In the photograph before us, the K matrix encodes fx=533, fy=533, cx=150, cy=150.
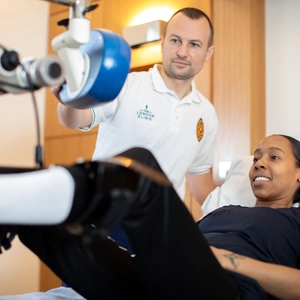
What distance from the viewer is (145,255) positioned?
105cm

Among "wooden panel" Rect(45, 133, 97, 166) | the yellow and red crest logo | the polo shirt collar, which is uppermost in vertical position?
the polo shirt collar

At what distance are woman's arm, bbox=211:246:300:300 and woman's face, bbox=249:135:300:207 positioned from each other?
0.46m

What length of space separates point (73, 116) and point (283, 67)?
144cm

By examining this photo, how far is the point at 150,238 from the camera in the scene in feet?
3.38

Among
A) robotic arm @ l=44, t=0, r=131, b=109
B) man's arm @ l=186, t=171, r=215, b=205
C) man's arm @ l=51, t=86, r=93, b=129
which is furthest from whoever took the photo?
man's arm @ l=186, t=171, r=215, b=205

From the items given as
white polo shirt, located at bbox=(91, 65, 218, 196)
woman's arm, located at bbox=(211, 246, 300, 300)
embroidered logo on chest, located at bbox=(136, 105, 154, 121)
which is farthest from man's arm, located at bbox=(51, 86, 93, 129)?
woman's arm, located at bbox=(211, 246, 300, 300)

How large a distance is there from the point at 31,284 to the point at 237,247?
228cm

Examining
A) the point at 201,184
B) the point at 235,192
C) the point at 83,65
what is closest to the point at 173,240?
the point at 83,65

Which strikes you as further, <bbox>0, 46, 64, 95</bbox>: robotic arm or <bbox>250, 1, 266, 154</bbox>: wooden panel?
<bbox>250, 1, 266, 154</bbox>: wooden panel

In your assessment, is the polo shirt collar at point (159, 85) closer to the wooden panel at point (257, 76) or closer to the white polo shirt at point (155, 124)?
the white polo shirt at point (155, 124)

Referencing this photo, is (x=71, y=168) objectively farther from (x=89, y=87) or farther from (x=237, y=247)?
(x=237, y=247)

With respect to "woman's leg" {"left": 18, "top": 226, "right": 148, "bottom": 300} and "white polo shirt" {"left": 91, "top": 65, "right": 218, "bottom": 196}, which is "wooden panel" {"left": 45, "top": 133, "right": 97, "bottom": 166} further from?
"woman's leg" {"left": 18, "top": 226, "right": 148, "bottom": 300}

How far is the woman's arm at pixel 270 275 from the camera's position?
1.28 meters

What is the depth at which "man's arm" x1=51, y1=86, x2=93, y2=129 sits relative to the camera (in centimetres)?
162
